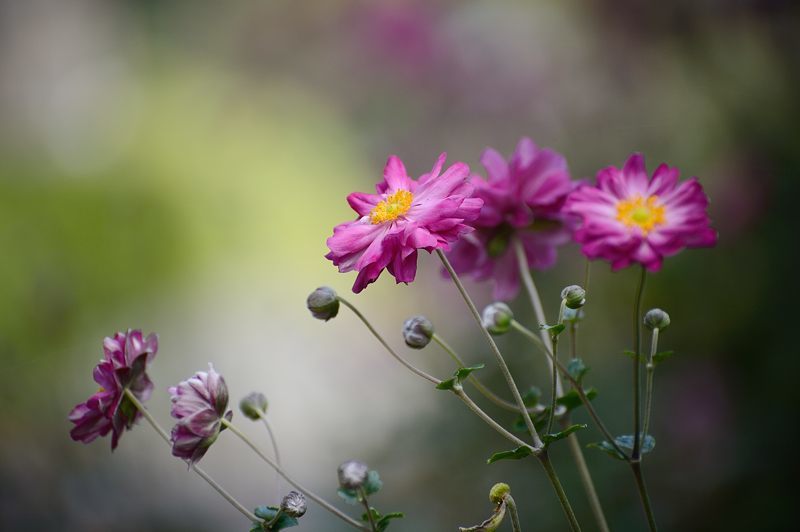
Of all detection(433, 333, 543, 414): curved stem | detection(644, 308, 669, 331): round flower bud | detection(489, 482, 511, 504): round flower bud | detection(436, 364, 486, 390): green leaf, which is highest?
detection(644, 308, 669, 331): round flower bud

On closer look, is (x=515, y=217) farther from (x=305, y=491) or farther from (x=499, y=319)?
(x=305, y=491)

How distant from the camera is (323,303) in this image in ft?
1.29

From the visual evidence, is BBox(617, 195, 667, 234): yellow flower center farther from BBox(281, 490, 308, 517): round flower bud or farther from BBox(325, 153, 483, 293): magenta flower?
BBox(281, 490, 308, 517): round flower bud

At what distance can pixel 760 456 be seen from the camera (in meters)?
0.94

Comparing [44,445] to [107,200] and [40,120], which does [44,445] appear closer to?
[107,200]

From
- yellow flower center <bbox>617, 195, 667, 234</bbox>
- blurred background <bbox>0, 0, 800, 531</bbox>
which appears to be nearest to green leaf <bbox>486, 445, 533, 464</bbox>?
yellow flower center <bbox>617, 195, 667, 234</bbox>

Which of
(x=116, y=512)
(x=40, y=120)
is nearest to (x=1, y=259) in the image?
(x=40, y=120)

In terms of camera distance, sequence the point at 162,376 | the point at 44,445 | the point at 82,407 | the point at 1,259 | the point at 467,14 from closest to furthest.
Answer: the point at 82,407, the point at 44,445, the point at 162,376, the point at 467,14, the point at 1,259

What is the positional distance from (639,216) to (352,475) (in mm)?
186

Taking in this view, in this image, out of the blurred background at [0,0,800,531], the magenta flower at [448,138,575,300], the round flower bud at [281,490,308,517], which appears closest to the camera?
the round flower bud at [281,490,308,517]

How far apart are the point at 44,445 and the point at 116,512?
21 centimetres

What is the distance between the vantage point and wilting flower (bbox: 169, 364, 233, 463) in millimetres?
352

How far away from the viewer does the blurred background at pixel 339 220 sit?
108 centimetres

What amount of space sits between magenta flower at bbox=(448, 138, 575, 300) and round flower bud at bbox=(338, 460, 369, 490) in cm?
17
